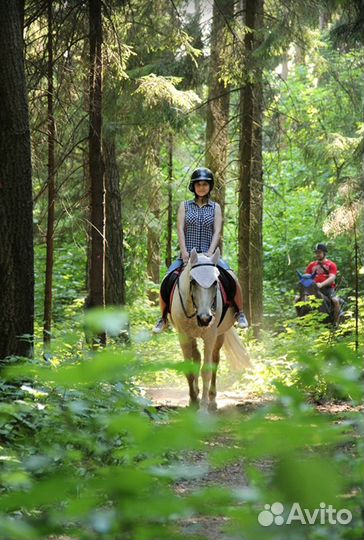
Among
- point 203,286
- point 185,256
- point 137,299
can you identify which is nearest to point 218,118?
point 137,299

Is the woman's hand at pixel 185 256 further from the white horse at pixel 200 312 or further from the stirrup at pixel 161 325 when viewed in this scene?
the stirrup at pixel 161 325

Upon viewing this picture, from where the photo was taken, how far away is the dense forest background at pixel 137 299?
1562 millimetres

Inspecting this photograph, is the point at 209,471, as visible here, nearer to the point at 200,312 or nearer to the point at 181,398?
the point at 200,312

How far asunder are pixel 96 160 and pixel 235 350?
3576 mm

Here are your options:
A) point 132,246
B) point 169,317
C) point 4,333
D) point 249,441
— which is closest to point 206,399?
point 169,317

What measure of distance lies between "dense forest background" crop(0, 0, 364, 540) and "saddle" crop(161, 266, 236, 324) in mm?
905

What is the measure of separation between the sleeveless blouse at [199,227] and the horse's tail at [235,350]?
1650 mm

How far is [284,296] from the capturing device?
29.2m

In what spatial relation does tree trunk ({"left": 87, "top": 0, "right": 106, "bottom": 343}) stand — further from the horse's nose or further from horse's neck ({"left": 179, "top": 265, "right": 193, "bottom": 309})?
the horse's nose

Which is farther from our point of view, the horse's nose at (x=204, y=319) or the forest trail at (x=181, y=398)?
the forest trail at (x=181, y=398)

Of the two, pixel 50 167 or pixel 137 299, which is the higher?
pixel 50 167

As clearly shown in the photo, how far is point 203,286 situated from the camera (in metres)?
8.83

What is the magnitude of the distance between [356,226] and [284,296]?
55.4 feet

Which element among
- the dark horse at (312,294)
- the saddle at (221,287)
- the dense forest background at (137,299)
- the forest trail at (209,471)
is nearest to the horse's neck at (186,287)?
the saddle at (221,287)
